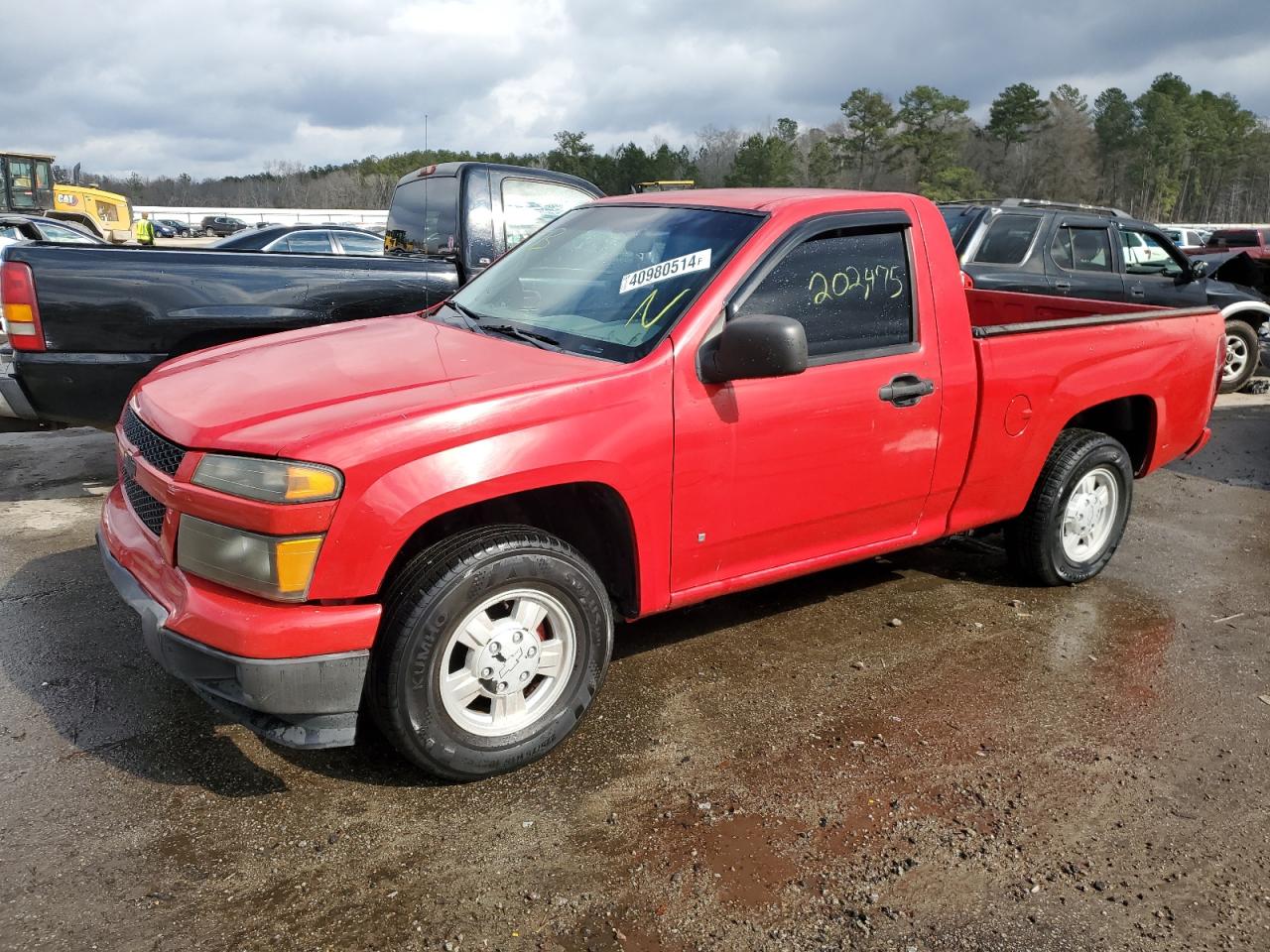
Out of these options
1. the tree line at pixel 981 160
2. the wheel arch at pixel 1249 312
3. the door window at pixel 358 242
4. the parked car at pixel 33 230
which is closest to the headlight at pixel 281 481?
the wheel arch at pixel 1249 312

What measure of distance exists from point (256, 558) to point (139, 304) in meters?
2.93

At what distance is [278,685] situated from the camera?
2.67m

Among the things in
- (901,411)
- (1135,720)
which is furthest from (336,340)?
(1135,720)

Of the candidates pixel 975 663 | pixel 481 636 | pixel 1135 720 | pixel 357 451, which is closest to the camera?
pixel 357 451

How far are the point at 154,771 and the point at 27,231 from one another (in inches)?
535

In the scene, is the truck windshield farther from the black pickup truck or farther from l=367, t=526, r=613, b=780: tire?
the black pickup truck

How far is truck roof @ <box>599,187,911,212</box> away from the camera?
3715 millimetres

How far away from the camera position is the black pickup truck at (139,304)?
4.82m

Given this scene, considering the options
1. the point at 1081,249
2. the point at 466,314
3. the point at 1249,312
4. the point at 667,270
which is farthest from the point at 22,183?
the point at 667,270

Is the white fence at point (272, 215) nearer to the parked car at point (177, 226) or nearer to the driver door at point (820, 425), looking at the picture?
the parked car at point (177, 226)

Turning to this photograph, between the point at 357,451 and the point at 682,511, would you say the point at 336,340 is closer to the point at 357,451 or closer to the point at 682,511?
the point at 357,451

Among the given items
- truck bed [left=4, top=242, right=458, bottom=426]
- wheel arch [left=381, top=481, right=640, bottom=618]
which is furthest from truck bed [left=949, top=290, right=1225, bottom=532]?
truck bed [left=4, top=242, right=458, bottom=426]

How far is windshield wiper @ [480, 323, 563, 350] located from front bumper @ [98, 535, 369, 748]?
1281 mm

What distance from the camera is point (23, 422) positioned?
16.7 ft
